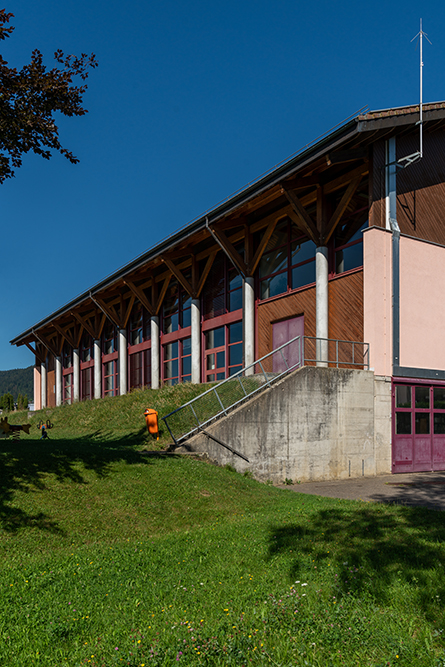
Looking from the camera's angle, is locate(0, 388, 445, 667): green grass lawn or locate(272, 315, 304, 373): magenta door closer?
locate(0, 388, 445, 667): green grass lawn

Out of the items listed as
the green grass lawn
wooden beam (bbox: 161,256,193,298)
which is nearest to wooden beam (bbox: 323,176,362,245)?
wooden beam (bbox: 161,256,193,298)

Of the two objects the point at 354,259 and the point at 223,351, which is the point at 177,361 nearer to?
the point at 223,351

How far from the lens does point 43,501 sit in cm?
849

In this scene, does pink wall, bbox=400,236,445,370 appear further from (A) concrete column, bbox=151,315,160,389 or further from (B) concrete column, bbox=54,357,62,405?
(B) concrete column, bbox=54,357,62,405

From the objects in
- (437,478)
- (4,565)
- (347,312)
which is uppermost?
(347,312)

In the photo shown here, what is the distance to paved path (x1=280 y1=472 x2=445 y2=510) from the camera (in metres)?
11.6

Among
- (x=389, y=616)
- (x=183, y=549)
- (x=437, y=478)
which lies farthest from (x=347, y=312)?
(x=389, y=616)

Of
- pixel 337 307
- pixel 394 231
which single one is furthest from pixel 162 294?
pixel 394 231

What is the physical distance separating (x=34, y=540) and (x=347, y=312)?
13924 mm

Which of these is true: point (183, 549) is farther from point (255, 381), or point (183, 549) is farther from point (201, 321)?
point (201, 321)

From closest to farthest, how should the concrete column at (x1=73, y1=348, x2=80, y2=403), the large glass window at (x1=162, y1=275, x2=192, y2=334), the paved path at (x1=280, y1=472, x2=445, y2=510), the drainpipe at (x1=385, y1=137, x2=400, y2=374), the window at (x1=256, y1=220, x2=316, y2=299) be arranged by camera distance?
1. the paved path at (x1=280, y1=472, x2=445, y2=510)
2. the drainpipe at (x1=385, y1=137, x2=400, y2=374)
3. the window at (x1=256, y1=220, x2=316, y2=299)
4. the large glass window at (x1=162, y1=275, x2=192, y2=334)
5. the concrete column at (x1=73, y1=348, x2=80, y2=403)

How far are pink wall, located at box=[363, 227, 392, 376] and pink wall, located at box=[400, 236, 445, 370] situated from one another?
767 mm

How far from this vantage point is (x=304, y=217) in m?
19.4

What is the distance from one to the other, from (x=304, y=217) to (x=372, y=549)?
14.5m
